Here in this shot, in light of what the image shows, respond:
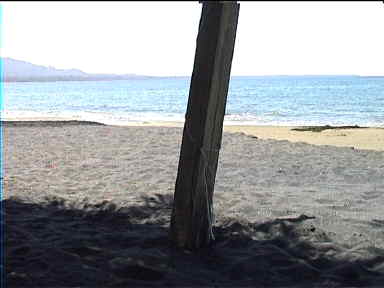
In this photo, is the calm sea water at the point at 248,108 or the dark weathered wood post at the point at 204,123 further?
the calm sea water at the point at 248,108

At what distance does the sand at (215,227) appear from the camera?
11.9 feet

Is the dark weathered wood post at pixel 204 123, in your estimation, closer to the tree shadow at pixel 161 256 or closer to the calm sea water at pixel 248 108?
the tree shadow at pixel 161 256

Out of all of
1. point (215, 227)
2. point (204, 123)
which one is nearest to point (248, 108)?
point (215, 227)

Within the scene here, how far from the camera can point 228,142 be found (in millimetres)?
12414

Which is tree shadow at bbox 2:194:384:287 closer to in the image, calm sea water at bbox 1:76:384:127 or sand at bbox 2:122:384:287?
sand at bbox 2:122:384:287

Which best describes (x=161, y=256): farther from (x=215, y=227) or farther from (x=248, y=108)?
(x=248, y=108)

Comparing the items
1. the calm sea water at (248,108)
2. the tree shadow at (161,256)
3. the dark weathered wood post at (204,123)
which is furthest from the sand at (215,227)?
the calm sea water at (248,108)

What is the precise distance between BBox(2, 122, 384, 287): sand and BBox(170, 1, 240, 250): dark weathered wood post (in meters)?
0.23

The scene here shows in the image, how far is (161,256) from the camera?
3949 mm

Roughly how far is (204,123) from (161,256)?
102cm

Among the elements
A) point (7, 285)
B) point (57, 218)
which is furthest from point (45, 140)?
point (7, 285)

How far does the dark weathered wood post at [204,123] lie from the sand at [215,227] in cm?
23

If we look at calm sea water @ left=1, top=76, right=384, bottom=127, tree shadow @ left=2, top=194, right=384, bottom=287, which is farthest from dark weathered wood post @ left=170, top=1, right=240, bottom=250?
calm sea water @ left=1, top=76, right=384, bottom=127

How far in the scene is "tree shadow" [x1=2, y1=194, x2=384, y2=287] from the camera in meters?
3.52
